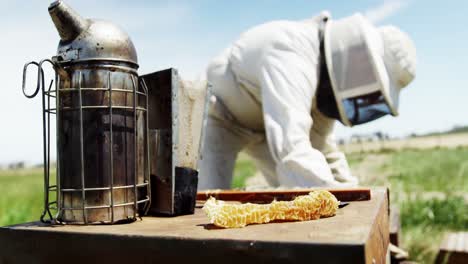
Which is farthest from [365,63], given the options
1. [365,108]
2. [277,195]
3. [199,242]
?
[199,242]

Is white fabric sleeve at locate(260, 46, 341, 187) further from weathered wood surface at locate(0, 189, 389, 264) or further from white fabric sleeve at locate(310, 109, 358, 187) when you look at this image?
weathered wood surface at locate(0, 189, 389, 264)

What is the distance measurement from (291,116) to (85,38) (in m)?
1.38

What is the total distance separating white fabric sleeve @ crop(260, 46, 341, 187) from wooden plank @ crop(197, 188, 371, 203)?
58cm

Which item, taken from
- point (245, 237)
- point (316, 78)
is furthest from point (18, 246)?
point (316, 78)

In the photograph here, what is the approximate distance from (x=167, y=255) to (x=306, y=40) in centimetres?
207

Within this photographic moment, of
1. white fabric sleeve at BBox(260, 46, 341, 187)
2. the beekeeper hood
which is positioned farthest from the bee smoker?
the beekeeper hood

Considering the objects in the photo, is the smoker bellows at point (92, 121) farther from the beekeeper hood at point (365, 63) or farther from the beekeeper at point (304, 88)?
the beekeeper hood at point (365, 63)

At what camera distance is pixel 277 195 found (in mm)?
1827

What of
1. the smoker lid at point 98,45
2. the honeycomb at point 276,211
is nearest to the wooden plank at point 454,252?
the honeycomb at point 276,211

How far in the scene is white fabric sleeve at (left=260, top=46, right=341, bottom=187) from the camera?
2.46 metres

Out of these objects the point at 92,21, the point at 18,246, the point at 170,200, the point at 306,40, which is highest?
the point at 306,40

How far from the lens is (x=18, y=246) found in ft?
4.58

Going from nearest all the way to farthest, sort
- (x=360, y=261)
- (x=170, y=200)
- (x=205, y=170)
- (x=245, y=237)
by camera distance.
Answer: (x=360, y=261)
(x=245, y=237)
(x=170, y=200)
(x=205, y=170)

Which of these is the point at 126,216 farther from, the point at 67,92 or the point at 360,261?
the point at 360,261
